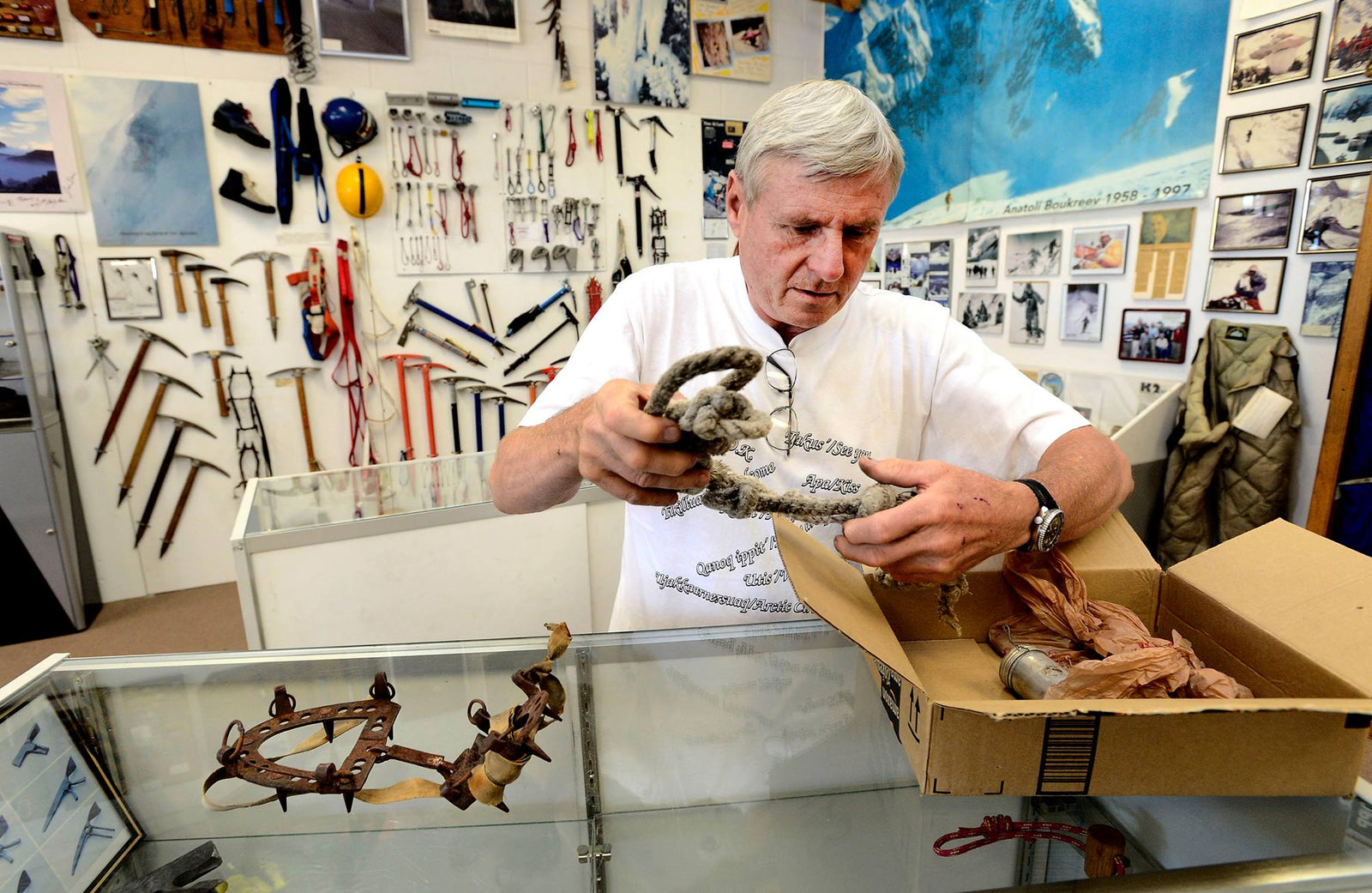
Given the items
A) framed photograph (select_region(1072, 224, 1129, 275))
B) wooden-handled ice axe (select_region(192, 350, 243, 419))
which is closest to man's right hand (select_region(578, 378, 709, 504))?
framed photograph (select_region(1072, 224, 1129, 275))

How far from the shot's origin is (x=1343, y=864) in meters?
0.73

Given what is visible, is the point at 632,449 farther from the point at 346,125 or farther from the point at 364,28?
the point at 364,28

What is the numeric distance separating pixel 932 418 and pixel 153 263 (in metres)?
3.98

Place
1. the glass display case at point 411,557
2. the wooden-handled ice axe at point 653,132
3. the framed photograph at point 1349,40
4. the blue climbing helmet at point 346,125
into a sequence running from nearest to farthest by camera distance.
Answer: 1. the framed photograph at point 1349,40
2. the glass display case at point 411,557
3. the blue climbing helmet at point 346,125
4. the wooden-handled ice axe at point 653,132

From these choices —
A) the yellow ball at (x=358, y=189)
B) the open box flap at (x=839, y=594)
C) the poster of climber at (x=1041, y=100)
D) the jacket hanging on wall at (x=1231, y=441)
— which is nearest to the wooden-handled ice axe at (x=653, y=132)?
the poster of climber at (x=1041, y=100)

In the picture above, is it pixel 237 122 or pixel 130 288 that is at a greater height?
pixel 237 122

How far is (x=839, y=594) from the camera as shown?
0.88 metres

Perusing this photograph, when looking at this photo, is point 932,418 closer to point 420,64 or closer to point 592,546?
point 592,546

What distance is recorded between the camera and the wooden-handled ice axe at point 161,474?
148 inches

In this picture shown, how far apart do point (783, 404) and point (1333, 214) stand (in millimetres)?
2144

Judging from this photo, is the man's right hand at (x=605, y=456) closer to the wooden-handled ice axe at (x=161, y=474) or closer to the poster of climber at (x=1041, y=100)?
the poster of climber at (x=1041, y=100)

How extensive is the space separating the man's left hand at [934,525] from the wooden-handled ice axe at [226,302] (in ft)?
12.9

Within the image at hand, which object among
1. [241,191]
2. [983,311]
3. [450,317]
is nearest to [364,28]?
[241,191]

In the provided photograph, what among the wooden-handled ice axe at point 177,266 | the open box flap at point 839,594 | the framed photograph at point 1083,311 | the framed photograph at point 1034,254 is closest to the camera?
the open box flap at point 839,594
